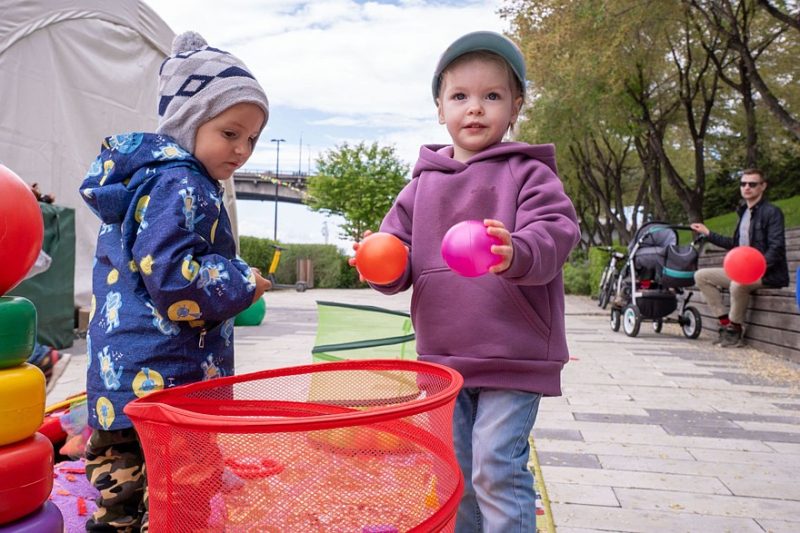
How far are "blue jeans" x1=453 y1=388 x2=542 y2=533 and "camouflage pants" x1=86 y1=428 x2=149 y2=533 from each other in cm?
99

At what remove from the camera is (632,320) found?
912cm

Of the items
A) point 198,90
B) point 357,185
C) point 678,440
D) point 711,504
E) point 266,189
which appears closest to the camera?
point 198,90

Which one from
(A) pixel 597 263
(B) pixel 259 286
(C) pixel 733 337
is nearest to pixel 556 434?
(B) pixel 259 286

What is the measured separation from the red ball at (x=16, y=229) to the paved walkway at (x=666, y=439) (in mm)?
2068

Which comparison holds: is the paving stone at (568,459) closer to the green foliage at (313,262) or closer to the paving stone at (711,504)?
the paving stone at (711,504)

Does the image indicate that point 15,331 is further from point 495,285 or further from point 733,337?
point 733,337

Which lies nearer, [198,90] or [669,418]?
[198,90]

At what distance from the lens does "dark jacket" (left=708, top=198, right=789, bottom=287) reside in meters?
7.24

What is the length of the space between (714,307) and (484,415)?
7427mm

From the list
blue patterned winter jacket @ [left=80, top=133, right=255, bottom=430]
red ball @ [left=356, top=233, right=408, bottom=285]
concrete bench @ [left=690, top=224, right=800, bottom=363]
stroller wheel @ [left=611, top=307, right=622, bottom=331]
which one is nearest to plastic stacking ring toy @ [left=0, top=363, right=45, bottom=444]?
blue patterned winter jacket @ [left=80, top=133, right=255, bottom=430]

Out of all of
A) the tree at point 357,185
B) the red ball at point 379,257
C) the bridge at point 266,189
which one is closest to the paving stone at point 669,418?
the red ball at point 379,257

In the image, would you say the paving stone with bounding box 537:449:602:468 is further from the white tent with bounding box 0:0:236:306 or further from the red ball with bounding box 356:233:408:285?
the white tent with bounding box 0:0:236:306

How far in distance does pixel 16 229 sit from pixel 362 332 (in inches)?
Result: 71.9

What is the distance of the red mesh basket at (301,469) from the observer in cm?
106
